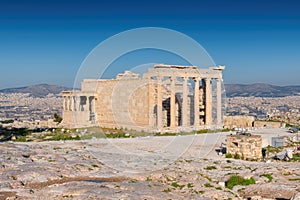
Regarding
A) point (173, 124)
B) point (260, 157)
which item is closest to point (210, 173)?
point (260, 157)

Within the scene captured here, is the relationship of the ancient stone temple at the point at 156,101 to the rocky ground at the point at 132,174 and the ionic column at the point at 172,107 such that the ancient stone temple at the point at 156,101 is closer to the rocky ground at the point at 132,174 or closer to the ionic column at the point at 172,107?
the ionic column at the point at 172,107

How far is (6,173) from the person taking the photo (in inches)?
610

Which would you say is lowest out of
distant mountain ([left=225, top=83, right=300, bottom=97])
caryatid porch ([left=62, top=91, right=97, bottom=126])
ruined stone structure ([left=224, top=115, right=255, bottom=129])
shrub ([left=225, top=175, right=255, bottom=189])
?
shrub ([left=225, top=175, right=255, bottom=189])

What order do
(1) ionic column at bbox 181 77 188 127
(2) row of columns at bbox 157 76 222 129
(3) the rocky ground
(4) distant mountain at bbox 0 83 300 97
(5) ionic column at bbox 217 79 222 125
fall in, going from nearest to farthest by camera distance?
(3) the rocky ground < (2) row of columns at bbox 157 76 222 129 < (1) ionic column at bbox 181 77 188 127 < (5) ionic column at bbox 217 79 222 125 < (4) distant mountain at bbox 0 83 300 97

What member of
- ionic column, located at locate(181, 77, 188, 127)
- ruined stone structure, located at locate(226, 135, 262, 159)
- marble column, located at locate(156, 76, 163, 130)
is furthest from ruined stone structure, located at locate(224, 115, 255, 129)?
ruined stone structure, located at locate(226, 135, 262, 159)

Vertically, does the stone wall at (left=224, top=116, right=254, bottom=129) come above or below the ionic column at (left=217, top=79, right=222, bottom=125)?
below

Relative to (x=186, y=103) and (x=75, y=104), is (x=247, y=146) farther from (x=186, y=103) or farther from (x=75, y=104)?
(x=75, y=104)

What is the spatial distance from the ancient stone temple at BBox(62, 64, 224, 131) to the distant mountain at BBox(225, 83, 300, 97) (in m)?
56.3

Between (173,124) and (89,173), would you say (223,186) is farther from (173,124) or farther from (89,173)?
(173,124)

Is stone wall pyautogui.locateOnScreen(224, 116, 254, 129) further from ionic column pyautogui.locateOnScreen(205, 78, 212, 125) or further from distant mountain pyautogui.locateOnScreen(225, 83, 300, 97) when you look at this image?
distant mountain pyautogui.locateOnScreen(225, 83, 300, 97)

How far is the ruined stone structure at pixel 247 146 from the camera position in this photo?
74.4ft

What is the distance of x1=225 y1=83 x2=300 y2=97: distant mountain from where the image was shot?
4087 inches

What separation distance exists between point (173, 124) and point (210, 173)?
69.6 ft

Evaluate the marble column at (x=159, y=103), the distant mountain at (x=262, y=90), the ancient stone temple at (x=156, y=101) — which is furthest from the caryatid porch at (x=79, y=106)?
the distant mountain at (x=262, y=90)
